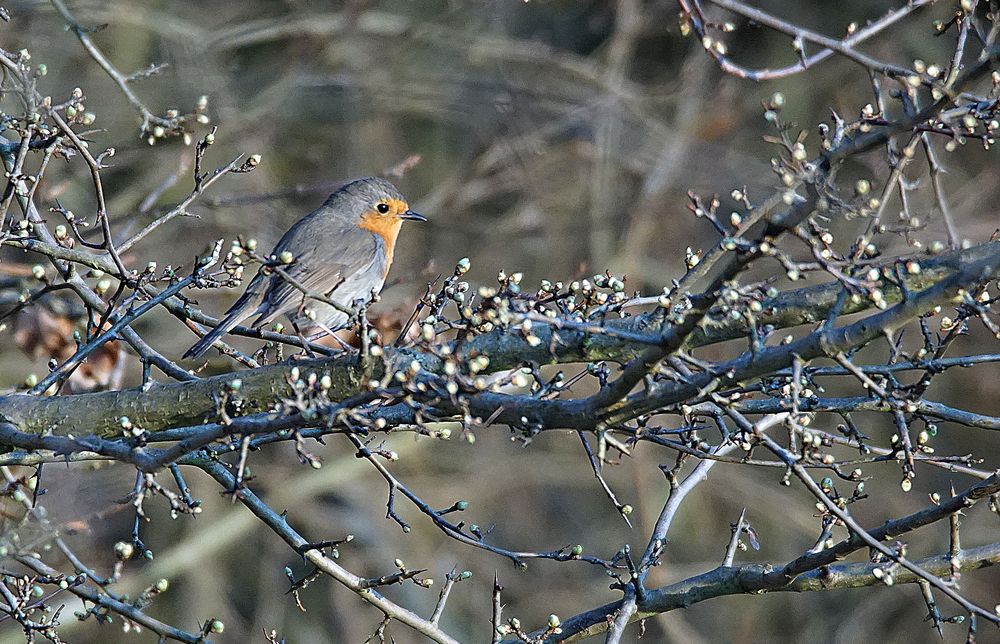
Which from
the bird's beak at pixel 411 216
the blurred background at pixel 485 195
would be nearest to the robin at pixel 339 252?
the bird's beak at pixel 411 216

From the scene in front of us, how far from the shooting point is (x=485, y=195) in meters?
10.1

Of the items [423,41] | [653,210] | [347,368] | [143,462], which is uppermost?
[423,41]

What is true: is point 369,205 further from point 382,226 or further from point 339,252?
point 339,252

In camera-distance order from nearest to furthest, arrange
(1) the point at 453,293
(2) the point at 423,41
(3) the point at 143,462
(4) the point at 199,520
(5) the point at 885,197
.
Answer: (5) the point at 885,197
(3) the point at 143,462
(1) the point at 453,293
(4) the point at 199,520
(2) the point at 423,41

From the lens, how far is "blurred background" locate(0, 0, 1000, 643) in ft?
29.7

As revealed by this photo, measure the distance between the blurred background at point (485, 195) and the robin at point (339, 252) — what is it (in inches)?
68.7

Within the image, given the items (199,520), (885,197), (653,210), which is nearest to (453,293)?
(885,197)

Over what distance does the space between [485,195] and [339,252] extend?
3823 millimetres

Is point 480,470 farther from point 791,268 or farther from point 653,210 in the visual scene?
point 791,268

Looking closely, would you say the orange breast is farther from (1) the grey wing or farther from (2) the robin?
(1) the grey wing

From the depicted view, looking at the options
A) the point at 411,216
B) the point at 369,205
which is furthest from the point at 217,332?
the point at 411,216

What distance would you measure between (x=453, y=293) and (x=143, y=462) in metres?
1.05

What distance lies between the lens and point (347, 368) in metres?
3.38

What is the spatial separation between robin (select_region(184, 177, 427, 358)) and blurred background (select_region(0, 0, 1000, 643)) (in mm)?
1746
